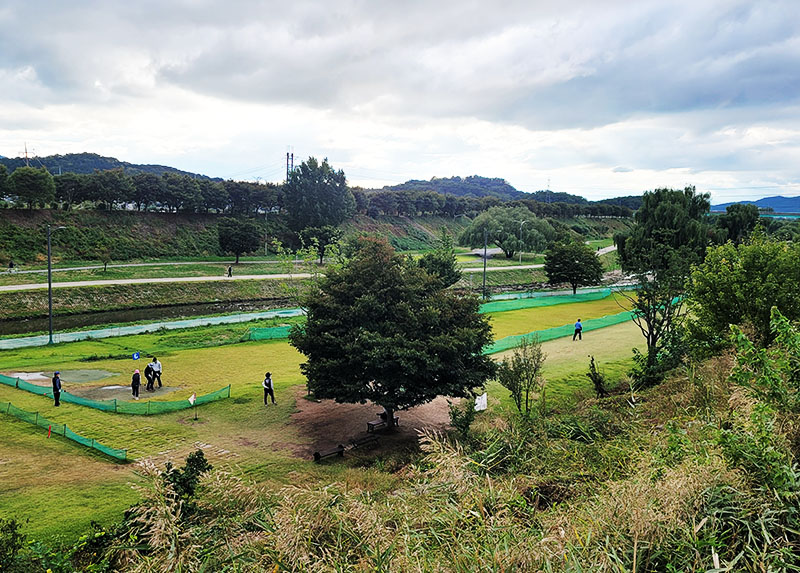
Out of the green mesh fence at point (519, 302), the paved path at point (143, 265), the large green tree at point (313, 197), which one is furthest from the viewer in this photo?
the large green tree at point (313, 197)

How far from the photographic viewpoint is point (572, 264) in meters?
58.7

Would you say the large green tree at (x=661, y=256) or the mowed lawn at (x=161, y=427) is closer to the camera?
the mowed lawn at (x=161, y=427)

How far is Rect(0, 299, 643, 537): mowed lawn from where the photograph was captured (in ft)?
43.0

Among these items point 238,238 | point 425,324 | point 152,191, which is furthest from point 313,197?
point 425,324

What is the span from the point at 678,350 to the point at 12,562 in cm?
2299

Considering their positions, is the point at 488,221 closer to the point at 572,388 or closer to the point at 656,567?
the point at 572,388

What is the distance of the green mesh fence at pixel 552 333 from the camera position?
99.6 ft

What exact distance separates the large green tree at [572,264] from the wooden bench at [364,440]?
44.9 m

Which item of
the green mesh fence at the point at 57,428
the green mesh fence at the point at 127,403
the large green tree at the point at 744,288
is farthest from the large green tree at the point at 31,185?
the large green tree at the point at 744,288

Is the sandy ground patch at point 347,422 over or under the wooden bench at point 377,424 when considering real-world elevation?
under

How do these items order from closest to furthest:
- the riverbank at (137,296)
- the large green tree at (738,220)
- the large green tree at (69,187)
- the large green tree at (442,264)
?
the riverbank at (137,296), the large green tree at (442,264), the large green tree at (69,187), the large green tree at (738,220)

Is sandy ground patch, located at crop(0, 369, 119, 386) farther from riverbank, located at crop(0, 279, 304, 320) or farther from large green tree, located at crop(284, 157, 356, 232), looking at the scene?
large green tree, located at crop(284, 157, 356, 232)

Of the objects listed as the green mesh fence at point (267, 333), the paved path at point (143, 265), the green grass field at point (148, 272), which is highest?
the paved path at point (143, 265)

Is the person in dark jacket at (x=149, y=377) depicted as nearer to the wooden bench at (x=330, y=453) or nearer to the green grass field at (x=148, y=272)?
the wooden bench at (x=330, y=453)
